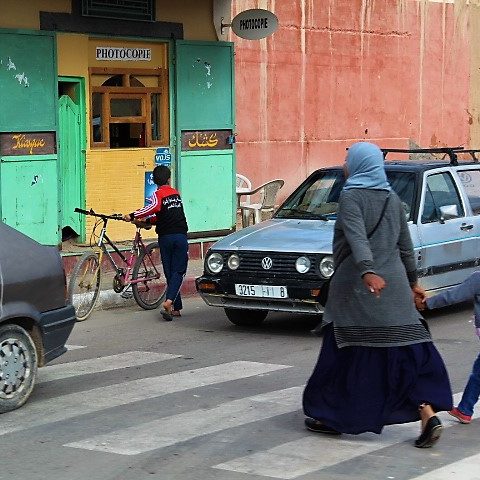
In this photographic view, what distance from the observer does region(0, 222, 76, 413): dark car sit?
8.65m

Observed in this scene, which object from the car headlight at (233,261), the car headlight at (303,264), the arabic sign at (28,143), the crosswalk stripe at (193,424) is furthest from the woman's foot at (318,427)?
the arabic sign at (28,143)

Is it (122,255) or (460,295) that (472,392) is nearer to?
(460,295)

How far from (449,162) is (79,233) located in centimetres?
542

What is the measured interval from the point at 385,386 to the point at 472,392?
0.84m

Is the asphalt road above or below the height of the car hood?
below

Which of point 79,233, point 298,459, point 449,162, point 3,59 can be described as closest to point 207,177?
point 79,233

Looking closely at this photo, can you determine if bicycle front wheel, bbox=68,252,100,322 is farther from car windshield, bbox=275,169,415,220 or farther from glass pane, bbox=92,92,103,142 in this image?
glass pane, bbox=92,92,103,142

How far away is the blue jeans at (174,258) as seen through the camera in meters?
13.2

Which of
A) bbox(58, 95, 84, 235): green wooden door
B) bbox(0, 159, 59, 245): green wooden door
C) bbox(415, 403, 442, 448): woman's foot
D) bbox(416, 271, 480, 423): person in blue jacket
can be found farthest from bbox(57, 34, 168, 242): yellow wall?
bbox(415, 403, 442, 448): woman's foot

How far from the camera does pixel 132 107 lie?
1766cm

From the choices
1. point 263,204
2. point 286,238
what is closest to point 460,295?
point 286,238

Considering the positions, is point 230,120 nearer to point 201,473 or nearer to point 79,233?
point 79,233

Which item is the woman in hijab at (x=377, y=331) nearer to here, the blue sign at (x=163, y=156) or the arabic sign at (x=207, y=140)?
the blue sign at (x=163, y=156)

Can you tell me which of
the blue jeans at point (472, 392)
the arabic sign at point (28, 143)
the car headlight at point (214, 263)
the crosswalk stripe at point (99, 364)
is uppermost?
the arabic sign at point (28, 143)
